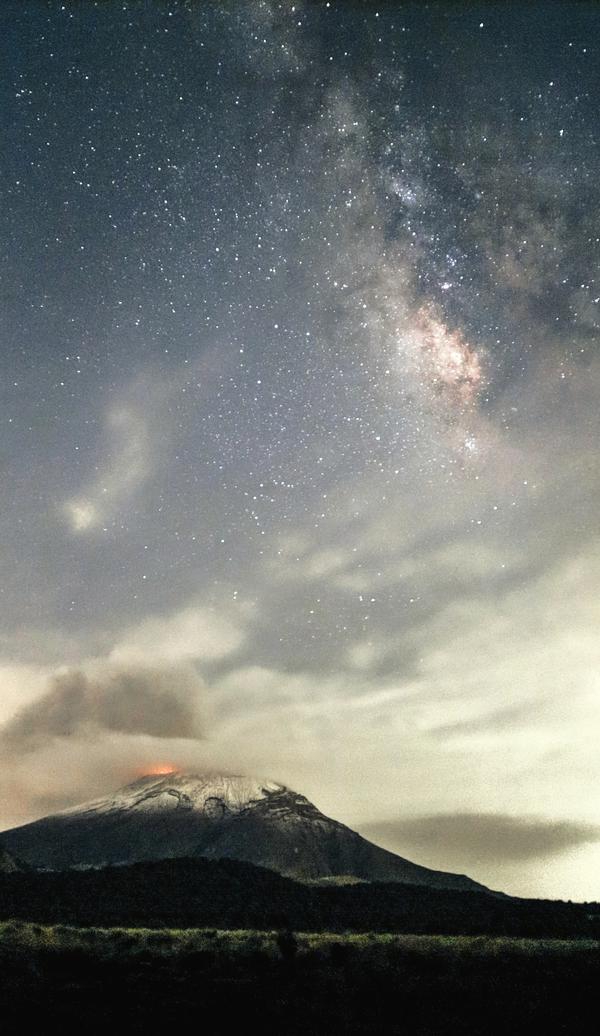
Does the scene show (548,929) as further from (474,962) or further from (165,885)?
(165,885)

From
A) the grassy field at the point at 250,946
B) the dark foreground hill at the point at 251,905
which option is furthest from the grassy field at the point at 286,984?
the dark foreground hill at the point at 251,905

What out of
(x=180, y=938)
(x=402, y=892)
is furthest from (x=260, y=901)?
(x=180, y=938)

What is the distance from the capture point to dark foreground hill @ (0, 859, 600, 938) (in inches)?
2704

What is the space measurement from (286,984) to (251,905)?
263 ft

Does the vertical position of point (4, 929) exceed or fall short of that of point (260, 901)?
it exceeds it

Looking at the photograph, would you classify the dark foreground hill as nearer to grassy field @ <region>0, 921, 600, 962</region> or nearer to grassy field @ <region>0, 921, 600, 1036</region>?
grassy field @ <region>0, 921, 600, 962</region>

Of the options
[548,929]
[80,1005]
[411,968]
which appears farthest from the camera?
[548,929]

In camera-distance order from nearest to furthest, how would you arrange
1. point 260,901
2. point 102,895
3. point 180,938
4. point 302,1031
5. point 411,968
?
point 302,1031
point 411,968
point 180,938
point 102,895
point 260,901

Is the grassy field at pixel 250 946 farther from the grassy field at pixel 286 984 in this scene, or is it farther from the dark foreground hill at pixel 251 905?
the dark foreground hill at pixel 251 905

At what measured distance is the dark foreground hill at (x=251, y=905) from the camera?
68.7m

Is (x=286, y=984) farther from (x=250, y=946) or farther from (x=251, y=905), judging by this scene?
(x=251, y=905)

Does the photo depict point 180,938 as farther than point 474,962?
Yes

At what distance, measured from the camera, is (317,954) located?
40250 millimetres

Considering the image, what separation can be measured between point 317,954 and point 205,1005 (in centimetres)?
1459
